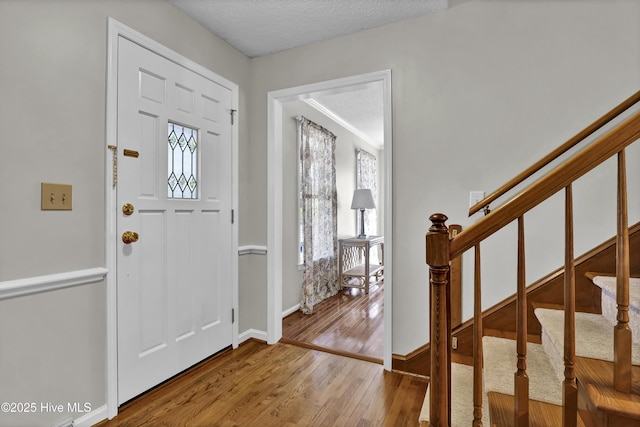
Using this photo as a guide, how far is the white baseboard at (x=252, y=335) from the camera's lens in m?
2.75

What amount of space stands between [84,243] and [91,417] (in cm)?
91

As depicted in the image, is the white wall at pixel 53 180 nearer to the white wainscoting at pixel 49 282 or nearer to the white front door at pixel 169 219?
the white wainscoting at pixel 49 282

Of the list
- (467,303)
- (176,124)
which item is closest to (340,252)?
(467,303)

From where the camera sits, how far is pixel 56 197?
1.55 m

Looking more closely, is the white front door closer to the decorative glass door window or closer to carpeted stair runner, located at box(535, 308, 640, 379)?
the decorative glass door window

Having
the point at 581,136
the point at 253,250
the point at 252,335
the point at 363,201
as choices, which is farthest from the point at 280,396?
the point at 363,201

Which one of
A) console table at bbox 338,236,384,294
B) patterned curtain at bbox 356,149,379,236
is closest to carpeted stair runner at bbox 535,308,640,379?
console table at bbox 338,236,384,294

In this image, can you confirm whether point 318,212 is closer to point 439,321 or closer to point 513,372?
point 513,372

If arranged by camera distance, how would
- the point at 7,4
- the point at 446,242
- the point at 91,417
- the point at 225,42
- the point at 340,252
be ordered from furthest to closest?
the point at 340,252, the point at 225,42, the point at 91,417, the point at 7,4, the point at 446,242

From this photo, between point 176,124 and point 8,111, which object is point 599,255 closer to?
point 176,124

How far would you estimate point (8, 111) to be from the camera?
1396 millimetres

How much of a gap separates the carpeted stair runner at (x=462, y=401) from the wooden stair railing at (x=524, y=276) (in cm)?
35

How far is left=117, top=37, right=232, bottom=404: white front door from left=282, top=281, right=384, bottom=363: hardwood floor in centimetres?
77

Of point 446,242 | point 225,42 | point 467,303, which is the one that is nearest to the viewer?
point 446,242
